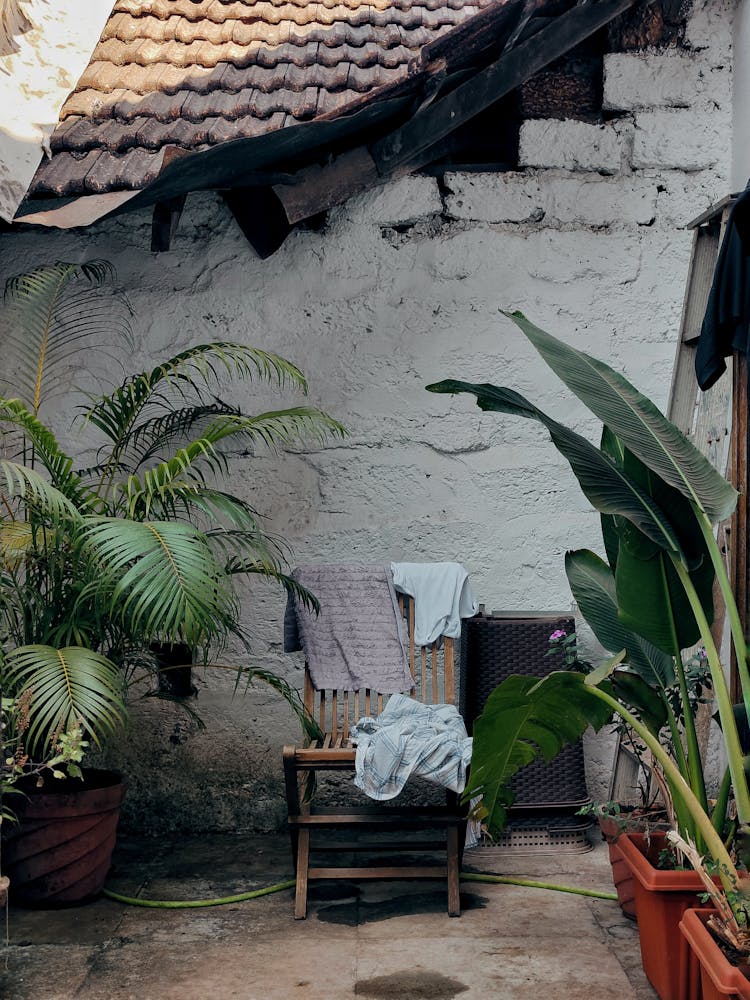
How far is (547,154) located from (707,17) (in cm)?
93

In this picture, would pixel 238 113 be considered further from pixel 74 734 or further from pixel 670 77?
pixel 74 734

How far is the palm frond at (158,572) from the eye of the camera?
117 inches

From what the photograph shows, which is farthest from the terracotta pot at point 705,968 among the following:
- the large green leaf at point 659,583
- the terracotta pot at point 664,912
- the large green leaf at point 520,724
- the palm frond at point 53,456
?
the palm frond at point 53,456

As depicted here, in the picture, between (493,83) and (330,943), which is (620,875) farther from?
(493,83)

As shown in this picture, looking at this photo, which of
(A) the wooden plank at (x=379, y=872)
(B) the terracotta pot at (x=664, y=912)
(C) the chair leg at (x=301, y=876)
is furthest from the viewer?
(A) the wooden plank at (x=379, y=872)

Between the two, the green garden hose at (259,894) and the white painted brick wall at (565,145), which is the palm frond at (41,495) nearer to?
the green garden hose at (259,894)

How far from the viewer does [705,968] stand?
221 centimetres

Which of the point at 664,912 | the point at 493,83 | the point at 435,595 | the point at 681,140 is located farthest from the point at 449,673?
the point at 681,140

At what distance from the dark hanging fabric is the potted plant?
60.8 inches

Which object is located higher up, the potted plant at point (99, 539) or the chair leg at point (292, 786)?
the potted plant at point (99, 539)

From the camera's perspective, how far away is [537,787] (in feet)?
13.0

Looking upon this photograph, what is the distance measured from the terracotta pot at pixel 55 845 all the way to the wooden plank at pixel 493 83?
2.71m

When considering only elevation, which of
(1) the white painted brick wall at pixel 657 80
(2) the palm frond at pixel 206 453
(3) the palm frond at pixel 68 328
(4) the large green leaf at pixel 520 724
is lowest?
(4) the large green leaf at pixel 520 724

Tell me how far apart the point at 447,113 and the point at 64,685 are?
2.68m
